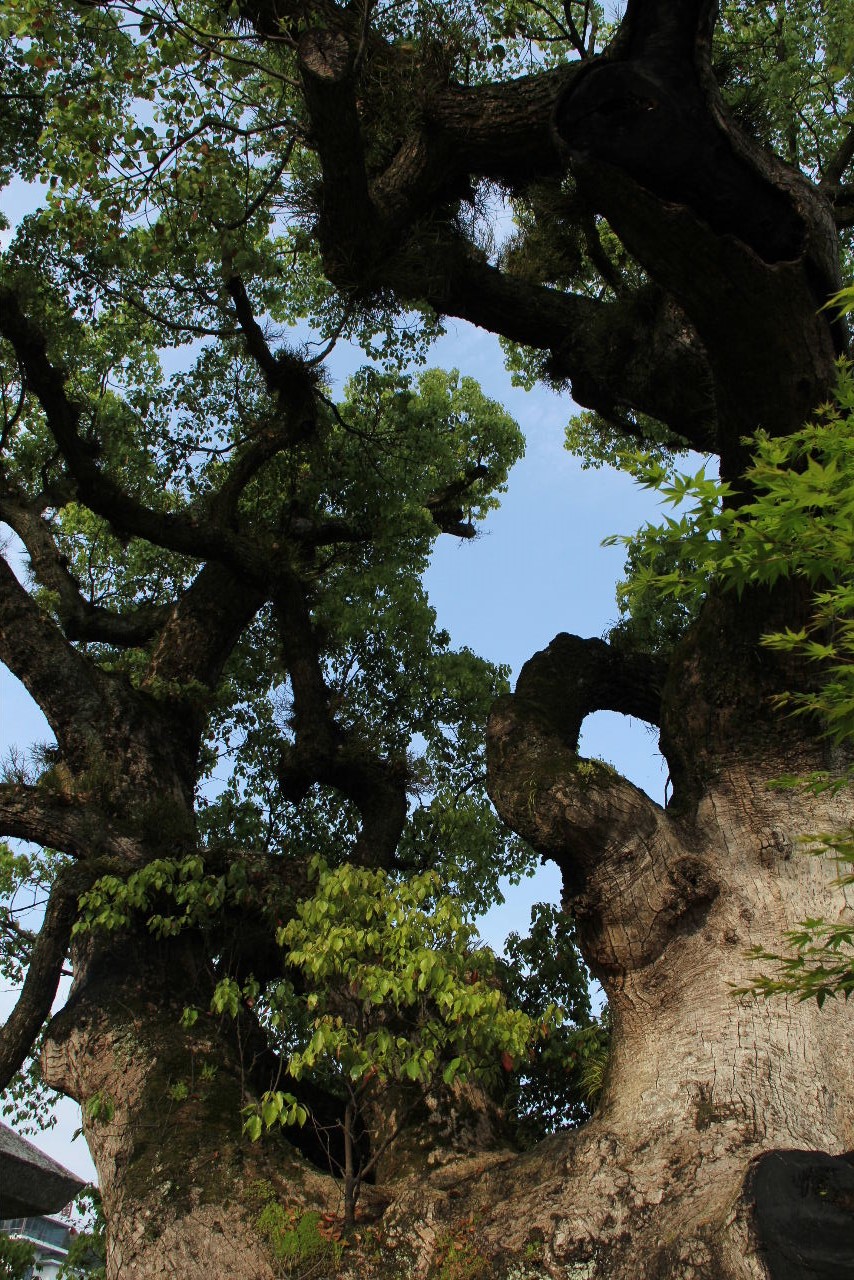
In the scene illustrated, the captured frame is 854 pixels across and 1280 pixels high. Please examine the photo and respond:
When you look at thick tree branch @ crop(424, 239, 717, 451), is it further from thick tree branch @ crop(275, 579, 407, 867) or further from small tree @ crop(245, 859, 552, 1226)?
small tree @ crop(245, 859, 552, 1226)

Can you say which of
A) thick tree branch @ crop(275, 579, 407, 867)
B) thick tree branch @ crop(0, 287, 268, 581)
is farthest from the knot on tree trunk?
thick tree branch @ crop(0, 287, 268, 581)

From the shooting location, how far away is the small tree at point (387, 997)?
507cm

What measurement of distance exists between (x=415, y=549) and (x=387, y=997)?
8000mm

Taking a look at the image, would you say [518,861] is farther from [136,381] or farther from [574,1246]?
[136,381]

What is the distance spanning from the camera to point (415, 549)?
12.9 metres

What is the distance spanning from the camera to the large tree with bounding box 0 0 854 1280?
16.1 ft

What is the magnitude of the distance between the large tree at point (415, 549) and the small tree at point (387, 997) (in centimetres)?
60

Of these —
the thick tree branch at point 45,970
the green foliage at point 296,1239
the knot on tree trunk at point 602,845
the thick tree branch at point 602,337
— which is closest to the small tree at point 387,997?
the green foliage at point 296,1239

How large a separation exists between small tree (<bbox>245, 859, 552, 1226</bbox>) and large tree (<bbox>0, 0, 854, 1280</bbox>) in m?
0.60

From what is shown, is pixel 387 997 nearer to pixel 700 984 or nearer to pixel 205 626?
pixel 700 984

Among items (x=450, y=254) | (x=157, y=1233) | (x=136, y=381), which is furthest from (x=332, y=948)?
(x=136, y=381)

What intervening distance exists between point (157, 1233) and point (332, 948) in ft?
5.79

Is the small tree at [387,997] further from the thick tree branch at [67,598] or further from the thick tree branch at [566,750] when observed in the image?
the thick tree branch at [67,598]

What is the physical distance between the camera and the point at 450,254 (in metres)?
8.81
